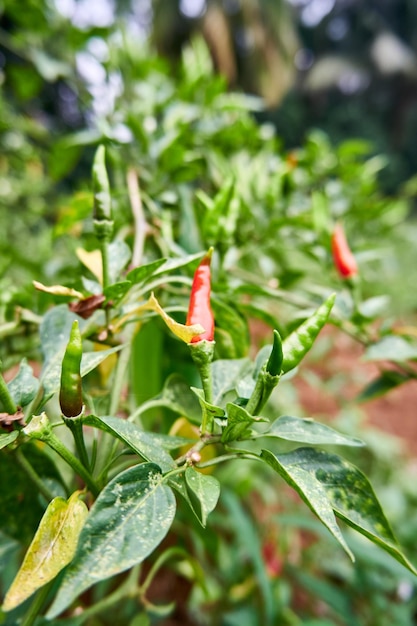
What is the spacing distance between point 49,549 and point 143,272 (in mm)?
202

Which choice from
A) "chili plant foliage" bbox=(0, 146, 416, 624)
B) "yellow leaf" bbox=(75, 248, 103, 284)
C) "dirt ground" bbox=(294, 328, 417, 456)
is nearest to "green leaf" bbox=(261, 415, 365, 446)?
"chili plant foliage" bbox=(0, 146, 416, 624)

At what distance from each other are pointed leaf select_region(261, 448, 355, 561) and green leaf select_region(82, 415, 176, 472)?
0.06 meters

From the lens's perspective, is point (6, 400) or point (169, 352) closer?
point (6, 400)

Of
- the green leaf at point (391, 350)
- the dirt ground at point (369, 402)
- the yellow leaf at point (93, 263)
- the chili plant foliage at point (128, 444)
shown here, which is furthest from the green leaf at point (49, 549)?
the dirt ground at point (369, 402)

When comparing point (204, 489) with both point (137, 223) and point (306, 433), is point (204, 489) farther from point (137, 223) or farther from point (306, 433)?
point (137, 223)

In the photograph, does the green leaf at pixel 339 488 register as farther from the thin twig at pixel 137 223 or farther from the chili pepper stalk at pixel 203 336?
the thin twig at pixel 137 223

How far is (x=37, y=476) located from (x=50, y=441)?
107 mm

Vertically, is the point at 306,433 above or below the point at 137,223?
below

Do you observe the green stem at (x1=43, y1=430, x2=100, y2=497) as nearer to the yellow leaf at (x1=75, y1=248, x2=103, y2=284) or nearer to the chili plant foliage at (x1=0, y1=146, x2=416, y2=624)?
the chili plant foliage at (x1=0, y1=146, x2=416, y2=624)

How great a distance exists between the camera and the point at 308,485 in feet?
0.91

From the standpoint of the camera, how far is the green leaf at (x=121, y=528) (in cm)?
23

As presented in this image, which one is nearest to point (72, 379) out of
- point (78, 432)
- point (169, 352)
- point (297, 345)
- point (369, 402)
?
point (78, 432)

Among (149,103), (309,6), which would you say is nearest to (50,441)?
(149,103)

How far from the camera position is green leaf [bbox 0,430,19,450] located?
27cm
